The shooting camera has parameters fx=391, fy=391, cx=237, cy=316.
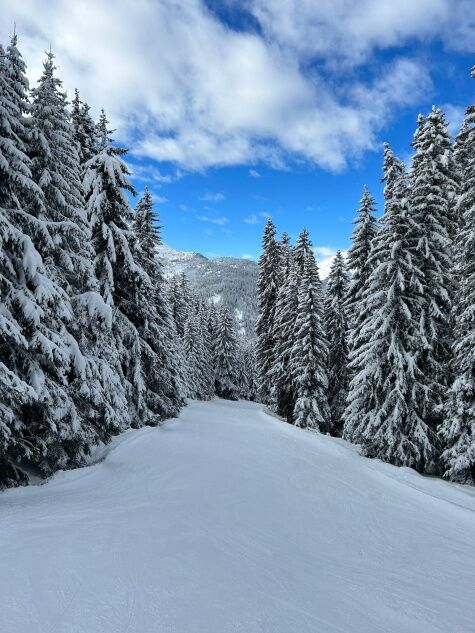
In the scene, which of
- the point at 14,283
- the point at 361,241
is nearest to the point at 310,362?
the point at 361,241

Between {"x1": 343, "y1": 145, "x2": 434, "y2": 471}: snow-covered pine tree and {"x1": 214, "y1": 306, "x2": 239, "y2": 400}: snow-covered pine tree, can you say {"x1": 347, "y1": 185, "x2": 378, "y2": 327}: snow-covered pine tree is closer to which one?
{"x1": 343, "y1": 145, "x2": 434, "y2": 471}: snow-covered pine tree

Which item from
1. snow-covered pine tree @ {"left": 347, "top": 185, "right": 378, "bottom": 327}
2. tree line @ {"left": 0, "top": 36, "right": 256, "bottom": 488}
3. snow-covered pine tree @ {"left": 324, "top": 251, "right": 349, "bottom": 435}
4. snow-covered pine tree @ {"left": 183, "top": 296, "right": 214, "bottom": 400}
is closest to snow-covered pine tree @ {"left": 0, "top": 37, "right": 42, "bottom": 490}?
tree line @ {"left": 0, "top": 36, "right": 256, "bottom": 488}

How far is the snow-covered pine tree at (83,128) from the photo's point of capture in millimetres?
17908

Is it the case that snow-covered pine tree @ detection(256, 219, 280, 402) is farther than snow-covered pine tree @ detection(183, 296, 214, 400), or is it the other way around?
snow-covered pine tree @ detection(183, 296, 214, 400)

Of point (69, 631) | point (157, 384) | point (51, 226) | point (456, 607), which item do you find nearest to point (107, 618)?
point (69, 631)

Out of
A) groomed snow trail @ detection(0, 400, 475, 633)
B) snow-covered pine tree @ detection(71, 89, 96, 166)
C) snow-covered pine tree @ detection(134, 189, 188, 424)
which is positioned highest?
snow-covered pine tree @ detection(71, 89, 96, 166)

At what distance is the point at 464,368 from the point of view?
50.4 feet

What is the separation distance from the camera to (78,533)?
6.17 meters

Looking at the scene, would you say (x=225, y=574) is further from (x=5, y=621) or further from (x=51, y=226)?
(x=51, y=226)

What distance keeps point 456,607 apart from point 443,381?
13998 millimetres

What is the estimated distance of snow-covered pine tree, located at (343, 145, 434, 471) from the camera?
16844 mm

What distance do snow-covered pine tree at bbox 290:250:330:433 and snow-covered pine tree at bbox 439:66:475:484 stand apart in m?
12.8

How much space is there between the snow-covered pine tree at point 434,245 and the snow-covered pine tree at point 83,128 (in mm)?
15368

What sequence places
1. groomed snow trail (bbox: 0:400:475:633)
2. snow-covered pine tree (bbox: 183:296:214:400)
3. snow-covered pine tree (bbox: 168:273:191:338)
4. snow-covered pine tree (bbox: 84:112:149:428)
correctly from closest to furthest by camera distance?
1. groomed snow trail (bbox: 0:400:475:633)
2. snow-covered pine tree (bbox: 84:112:149:428)
3. snow-covered pine tree (bbox: 183:296:214:400)
4. snow-covered pine tree (bbox: 168:273:191:338)
